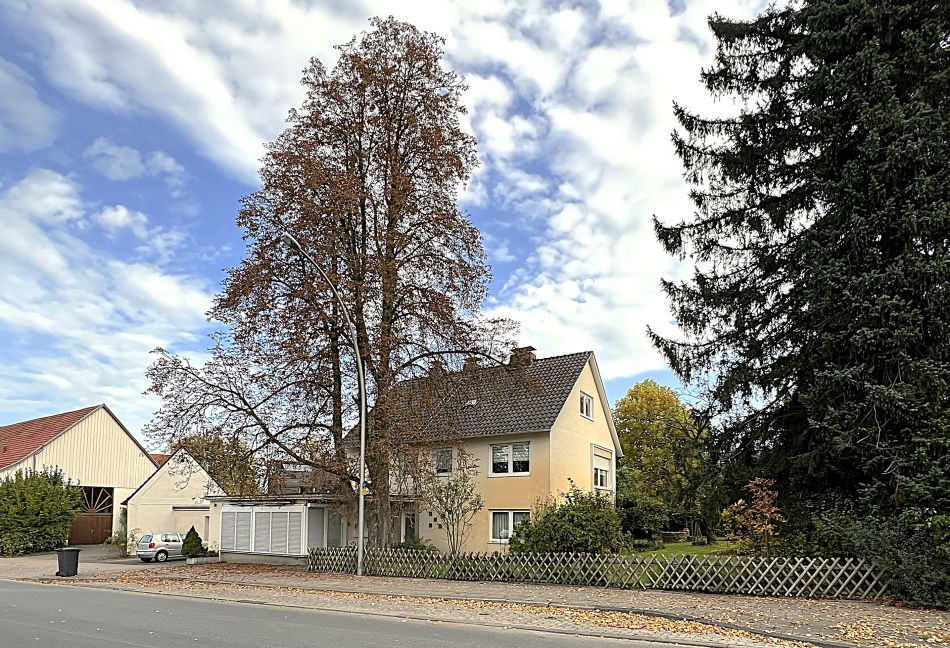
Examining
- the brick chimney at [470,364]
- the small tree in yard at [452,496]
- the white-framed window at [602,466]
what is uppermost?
the brick chimney at [470,364]

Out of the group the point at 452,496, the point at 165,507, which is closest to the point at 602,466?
the point at 452,496

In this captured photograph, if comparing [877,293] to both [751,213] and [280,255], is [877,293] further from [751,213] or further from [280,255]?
[280,255]

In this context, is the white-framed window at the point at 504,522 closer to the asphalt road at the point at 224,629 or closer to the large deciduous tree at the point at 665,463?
the large deciduous tree at the point at 665,463

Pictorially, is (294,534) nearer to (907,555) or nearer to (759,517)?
(759,517)

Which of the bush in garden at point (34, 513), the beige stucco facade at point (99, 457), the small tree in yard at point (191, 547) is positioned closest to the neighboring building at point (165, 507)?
the small tree in yard at point (191, 547)

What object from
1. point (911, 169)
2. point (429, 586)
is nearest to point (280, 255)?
point (429, 586)

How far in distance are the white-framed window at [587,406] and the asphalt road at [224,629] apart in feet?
64.5

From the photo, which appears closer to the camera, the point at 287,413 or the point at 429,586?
the point at 429,586

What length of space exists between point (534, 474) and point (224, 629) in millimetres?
18233

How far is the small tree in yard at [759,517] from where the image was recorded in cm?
1789

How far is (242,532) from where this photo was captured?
31.3 m

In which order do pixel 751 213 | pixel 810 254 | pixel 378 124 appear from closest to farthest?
pixel 810 254 → pixel 751 213 → pixel 378 124

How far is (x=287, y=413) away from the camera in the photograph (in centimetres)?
2555

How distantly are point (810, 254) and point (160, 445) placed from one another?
1981 cm
